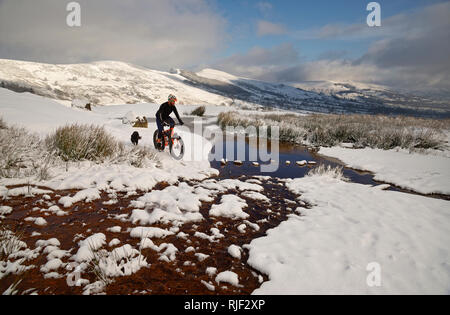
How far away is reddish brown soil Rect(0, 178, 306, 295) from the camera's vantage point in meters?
2.04

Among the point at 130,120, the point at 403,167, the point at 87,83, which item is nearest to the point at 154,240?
the point at 403,167

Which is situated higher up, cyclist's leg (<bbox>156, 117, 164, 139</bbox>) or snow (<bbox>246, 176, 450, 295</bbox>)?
cyclist's leg (<bbox>156, 117, 164, 139</bbox>)

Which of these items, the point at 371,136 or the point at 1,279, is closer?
the point at 1,279

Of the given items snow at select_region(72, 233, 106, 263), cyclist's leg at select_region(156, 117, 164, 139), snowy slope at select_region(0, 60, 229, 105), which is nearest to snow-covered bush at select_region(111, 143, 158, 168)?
cyclist's leg at select_region(156, 117, 164, 139)

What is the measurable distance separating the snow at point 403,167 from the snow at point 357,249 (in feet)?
6.18

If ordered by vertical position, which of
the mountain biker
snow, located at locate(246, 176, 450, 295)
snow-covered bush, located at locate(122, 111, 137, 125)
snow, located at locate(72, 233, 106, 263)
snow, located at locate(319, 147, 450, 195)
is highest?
snow-covered bush, located at locate(122, 111, 137, 125)

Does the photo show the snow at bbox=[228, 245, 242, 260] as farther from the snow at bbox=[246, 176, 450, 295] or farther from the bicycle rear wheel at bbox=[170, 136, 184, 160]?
the bicycle rear wheel at bbox=[170, 136, 184, 160]

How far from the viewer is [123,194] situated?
13.9 ft

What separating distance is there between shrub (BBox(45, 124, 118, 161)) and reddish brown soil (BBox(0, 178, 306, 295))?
1.62 metres

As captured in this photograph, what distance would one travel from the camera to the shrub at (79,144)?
5.14m
